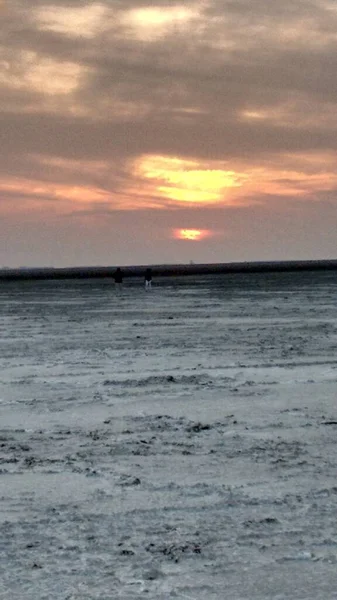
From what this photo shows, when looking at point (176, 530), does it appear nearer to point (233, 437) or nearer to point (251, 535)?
point (251, 535)

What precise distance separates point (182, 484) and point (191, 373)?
7.26 meters

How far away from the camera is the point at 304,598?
460 cm

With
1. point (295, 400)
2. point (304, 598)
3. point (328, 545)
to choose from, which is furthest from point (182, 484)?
point (295, 400)

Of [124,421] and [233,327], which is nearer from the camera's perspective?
[124,421]

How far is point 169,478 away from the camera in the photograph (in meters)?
7.15

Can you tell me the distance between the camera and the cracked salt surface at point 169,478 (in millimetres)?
4949

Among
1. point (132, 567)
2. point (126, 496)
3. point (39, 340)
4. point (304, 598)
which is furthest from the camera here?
point (39, 340)

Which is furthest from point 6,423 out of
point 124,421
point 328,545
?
point 328,545

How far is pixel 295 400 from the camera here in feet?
37.0

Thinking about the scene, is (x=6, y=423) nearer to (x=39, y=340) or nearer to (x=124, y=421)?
A: (x=124, y=421)

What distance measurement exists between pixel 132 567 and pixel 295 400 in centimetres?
655

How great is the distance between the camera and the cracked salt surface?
4.95m

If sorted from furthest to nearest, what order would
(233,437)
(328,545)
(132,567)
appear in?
1. (233,437)
2. (328,545)
3. (132,567)

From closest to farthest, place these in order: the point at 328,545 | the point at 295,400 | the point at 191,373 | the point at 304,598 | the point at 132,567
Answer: the point at 304,598
the point at 132,567
the point at 328,545
the point at 295,400
the point at 191,373
